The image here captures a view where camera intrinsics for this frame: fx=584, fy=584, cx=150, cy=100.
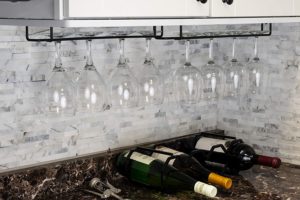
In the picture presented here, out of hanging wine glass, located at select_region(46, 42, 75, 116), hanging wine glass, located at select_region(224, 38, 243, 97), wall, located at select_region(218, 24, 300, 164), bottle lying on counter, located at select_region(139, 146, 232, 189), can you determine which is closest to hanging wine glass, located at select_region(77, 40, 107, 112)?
hanging wine glass, located at select_region(46, 42, 75, 116)

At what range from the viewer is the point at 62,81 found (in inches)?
75.0

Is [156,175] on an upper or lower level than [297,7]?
lower

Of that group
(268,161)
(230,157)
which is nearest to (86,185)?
(230,157)

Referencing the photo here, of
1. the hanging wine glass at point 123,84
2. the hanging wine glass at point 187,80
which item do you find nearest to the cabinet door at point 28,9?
the hanging wine glass at point 123,84

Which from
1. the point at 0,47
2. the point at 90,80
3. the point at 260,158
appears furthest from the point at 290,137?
the point at 0,47

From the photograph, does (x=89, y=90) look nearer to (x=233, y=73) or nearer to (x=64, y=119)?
(x=64, y=119)

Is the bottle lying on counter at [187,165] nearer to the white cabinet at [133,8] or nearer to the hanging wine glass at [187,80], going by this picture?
the hanging wine glass at [187,80]

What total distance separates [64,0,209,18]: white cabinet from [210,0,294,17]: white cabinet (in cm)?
6

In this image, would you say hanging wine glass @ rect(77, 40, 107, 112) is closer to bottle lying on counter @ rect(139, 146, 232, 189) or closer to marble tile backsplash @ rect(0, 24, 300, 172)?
marble tile backsplash @ rect(0, 24, 300, 172)

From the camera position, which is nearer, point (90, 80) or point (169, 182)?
point (90, 80)

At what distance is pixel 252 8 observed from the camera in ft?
7.22

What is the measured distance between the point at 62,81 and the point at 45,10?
33 centimetres

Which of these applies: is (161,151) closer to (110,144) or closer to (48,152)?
(110,144)

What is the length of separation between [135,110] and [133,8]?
879 millimetres
